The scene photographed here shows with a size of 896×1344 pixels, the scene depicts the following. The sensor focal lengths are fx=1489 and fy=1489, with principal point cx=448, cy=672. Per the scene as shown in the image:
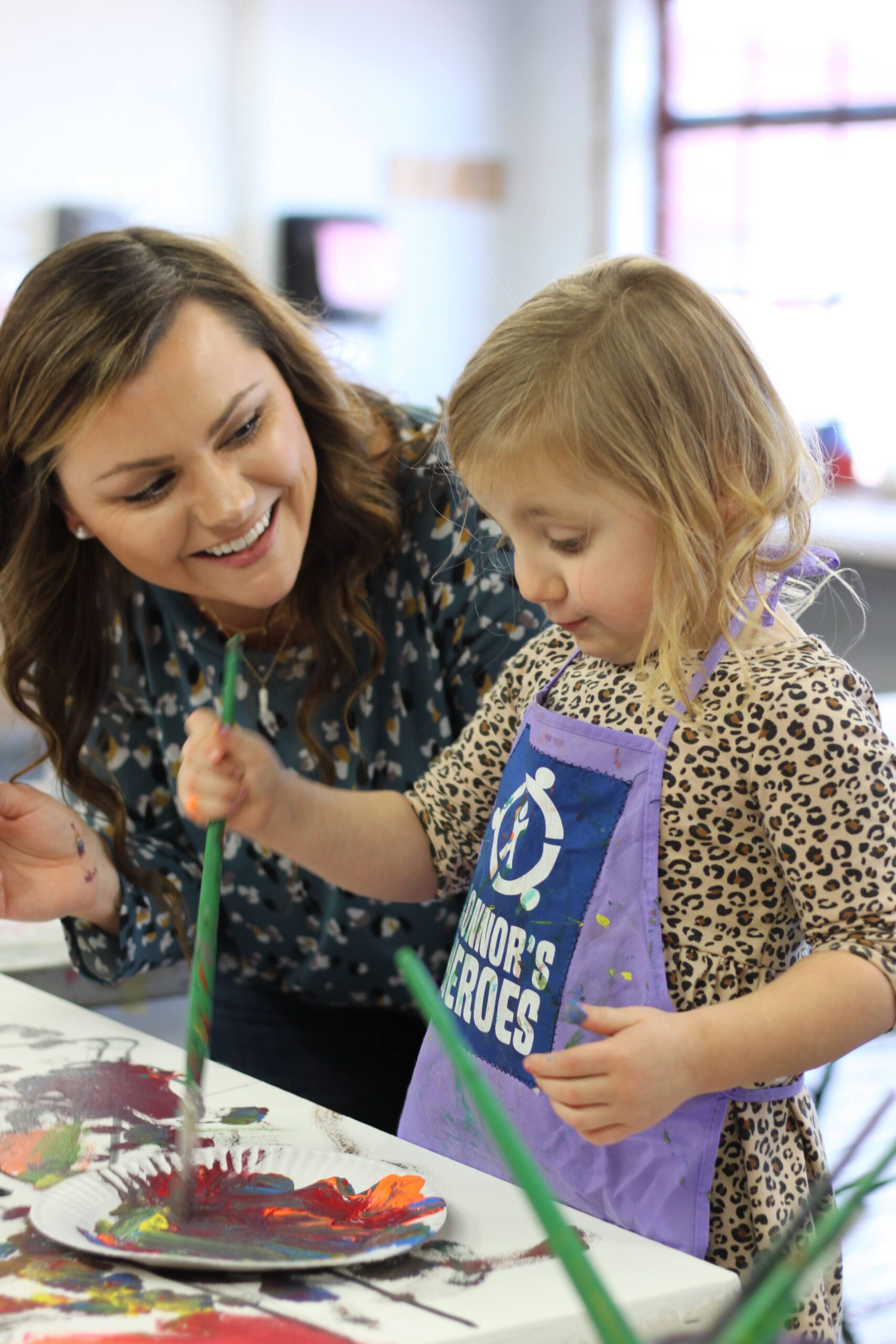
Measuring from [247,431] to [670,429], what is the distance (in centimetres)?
43

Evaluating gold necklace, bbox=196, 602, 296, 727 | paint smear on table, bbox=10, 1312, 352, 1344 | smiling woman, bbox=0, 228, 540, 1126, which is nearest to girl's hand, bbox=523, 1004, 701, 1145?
paint smear on table, bbox=10, 1312, 352, 1344

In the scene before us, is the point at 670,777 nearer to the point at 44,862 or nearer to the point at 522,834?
the point at 522,834

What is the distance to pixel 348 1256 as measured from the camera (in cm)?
73

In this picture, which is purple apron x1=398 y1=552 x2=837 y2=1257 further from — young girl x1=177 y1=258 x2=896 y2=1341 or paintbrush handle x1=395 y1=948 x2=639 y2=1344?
paintbrush handle x1=395 y1=948 x2=639 y2=1344

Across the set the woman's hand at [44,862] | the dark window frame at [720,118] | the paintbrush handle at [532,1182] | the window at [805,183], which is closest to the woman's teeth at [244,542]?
the woman's hand at [44,862]

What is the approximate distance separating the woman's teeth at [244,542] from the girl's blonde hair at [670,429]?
12.0 inches

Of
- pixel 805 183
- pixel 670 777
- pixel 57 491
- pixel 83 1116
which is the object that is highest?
pixel 805 183

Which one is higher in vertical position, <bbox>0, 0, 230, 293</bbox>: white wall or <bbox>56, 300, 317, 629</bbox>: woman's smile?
<bbox>0, 0, 230, 293</bbox>: white wall

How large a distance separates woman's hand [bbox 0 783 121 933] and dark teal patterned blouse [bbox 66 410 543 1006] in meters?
0.06

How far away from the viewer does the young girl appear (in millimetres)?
843

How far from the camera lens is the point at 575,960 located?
932 millimetres

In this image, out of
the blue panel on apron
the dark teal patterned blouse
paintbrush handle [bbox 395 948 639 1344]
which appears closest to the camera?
paintbrush handle [bbox 395 948 639 1344]

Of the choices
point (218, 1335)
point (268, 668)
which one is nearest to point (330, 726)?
point (268, 668)

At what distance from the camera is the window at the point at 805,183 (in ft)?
14.8
